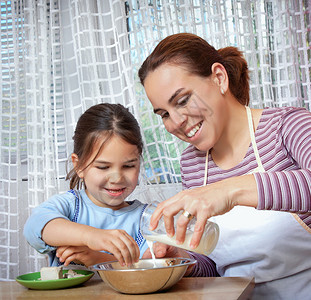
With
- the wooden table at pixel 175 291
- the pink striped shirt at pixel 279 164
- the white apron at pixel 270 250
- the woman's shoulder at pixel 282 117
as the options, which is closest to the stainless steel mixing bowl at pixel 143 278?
the wooden table at pixel 175 291

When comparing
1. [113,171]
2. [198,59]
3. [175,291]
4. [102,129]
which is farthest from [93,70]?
[175,291]

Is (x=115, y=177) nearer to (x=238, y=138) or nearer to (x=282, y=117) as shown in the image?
(x=238, y=138)

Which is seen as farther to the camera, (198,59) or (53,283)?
(198,59)

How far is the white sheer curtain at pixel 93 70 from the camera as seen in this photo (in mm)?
1906

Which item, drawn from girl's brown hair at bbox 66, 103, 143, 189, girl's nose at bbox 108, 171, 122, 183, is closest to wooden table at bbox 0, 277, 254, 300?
girl's nose at bbox 108, 171, 122, 183

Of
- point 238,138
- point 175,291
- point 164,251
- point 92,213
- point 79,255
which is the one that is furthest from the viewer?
point 92,213

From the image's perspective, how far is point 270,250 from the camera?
1.26m

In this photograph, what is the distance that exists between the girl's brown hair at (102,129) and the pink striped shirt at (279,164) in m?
0.20

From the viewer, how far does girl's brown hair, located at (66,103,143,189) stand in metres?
1.49

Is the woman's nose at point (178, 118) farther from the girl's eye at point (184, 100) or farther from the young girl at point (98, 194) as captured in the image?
the young girl at point (98, 194)

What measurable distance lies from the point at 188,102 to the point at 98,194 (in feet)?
1.46

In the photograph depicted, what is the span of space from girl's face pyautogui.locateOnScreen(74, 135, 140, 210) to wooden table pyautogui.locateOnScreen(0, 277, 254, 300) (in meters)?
0.37

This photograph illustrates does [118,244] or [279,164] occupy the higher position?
[279,164]

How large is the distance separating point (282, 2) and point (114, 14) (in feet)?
2.34
